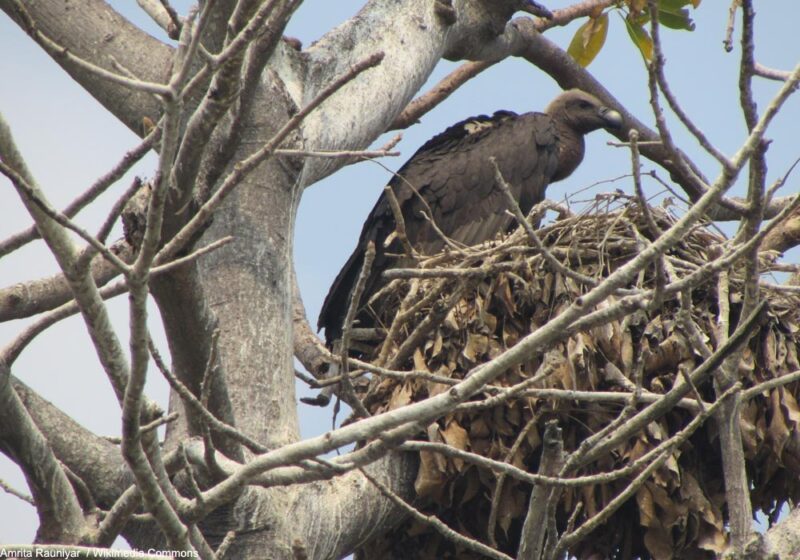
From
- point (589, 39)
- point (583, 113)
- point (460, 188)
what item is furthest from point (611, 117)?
point (460, 188)

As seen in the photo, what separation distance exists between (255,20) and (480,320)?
2.81 meters

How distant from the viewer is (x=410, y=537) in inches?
181

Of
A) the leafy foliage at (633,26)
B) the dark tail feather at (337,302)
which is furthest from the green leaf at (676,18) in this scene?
the dark tail feather at (337,302)

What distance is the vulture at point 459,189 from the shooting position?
20.2ft

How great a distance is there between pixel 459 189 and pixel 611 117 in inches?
59.4

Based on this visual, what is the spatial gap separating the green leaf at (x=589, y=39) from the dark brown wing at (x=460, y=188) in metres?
0.63

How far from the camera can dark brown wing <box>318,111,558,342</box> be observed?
6.21 metres

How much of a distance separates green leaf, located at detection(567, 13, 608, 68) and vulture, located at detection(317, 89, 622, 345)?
63 centimetres

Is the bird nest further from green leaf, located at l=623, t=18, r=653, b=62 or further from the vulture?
green leaf, located at l=623, t=18, r=653, b=62

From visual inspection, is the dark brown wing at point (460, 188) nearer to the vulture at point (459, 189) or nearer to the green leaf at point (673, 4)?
the vulture at point (459, 189)

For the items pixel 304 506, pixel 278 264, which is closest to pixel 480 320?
pixel 278 264

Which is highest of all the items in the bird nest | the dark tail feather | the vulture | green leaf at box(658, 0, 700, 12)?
green leaf at box(658, 0, 700, 12)

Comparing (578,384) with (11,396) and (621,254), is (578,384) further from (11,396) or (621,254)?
(11,396)

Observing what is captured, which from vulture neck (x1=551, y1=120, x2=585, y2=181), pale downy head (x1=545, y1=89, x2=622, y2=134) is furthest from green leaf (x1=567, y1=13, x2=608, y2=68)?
vulture neck (x1=551, y1=120, x2=585, y2=181)
